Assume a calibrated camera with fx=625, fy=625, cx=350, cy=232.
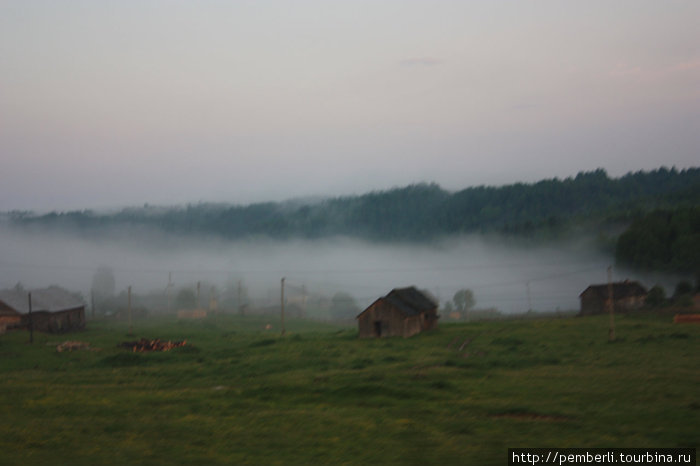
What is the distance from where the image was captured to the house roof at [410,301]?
5734cm

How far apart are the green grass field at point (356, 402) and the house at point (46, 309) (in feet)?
73.6

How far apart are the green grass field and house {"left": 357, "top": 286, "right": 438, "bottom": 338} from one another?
7.91m

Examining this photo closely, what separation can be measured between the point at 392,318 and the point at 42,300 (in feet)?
138

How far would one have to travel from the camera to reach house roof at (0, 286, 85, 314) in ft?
223

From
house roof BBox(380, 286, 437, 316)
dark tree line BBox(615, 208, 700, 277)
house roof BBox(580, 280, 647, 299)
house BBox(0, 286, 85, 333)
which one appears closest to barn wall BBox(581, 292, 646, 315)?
house roof BBox(580, 280, 647, 299)

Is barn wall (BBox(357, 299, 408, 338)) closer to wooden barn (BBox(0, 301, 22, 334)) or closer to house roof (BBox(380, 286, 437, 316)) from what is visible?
house roof (BBox(380, 286, 437, 316))

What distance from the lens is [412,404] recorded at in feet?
81.4

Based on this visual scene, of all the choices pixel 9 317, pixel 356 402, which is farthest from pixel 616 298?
pixel 9 317

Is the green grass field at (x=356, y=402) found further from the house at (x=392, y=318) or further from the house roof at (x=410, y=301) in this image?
the house roof at (x=410, y=301)

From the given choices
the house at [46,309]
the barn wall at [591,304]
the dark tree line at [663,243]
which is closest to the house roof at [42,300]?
the house at [46,309]

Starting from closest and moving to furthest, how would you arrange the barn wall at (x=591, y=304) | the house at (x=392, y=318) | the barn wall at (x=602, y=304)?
the house at (x=392, y=318) → the barn wall at (x=602, y=304) → the barn wall at (x=591, y=304)

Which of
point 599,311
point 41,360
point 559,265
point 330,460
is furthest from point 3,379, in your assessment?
point 559,265

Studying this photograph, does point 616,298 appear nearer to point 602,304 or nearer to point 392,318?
point 602,304

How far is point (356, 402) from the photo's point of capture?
25.7 metres
